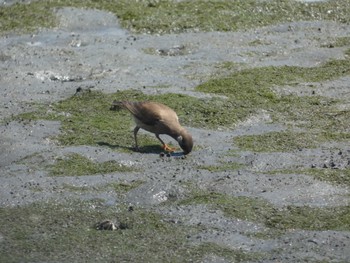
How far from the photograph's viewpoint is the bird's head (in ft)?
39.6

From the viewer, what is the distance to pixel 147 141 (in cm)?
1277

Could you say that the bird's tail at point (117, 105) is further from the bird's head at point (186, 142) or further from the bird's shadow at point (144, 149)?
the bird's head at point (186, 142)

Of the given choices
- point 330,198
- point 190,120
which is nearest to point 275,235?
point 330,198

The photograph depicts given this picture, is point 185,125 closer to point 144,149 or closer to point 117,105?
point 117,105

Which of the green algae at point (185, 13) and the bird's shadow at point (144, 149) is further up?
the bird's shadow at point (144, 149)

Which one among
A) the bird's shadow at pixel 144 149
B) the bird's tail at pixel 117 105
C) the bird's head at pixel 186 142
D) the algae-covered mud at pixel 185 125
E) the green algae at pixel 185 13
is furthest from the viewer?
the green algae at pixel 185 13

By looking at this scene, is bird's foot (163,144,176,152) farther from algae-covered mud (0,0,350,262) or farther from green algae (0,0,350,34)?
green algae (0,0,350,34)

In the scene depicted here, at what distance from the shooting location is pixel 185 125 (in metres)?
13.3

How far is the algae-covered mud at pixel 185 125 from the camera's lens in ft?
Answer: 32.3

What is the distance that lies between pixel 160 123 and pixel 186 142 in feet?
1.47

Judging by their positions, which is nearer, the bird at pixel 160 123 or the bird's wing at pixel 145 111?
the bird at pixel 160 123

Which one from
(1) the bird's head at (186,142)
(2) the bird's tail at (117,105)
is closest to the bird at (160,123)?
(1) the bird's head at (186,142)

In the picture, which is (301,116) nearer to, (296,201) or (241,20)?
(296,201)

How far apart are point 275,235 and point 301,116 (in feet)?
13.5
